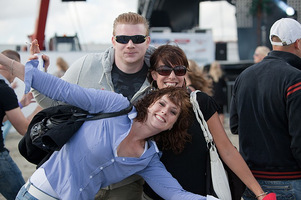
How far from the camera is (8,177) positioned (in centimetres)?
335

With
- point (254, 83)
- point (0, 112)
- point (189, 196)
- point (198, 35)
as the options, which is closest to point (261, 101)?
point (254, 83)

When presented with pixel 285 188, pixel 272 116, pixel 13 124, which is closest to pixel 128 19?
pixel 272 116

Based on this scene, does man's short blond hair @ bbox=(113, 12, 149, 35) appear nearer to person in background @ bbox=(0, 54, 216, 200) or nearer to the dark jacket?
person in background @ bbox=(0, 54, 216, 200)

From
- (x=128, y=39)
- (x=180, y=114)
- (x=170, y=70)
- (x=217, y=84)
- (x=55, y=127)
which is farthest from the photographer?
(x=217, y=84)

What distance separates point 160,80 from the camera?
261 cm

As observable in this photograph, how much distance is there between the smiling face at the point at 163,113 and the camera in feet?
7.39

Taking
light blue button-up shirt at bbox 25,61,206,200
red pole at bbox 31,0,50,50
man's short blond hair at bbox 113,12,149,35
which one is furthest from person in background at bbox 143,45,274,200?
red pole at bbox 31,0,50,50

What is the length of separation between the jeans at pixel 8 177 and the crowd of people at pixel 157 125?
991mm

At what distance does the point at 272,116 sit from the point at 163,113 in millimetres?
789

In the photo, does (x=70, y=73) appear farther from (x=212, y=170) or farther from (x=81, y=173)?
(x=212, y=170)

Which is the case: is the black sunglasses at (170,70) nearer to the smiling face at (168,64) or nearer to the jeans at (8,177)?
the smiling face at (168,64)

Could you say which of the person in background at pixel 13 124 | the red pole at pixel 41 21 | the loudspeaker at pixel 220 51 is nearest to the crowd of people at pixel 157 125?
the person in background at pixel 13 124

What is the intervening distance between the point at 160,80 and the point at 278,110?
756 millimetres

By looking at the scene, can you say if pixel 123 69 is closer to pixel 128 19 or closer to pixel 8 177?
pixel 128 19
